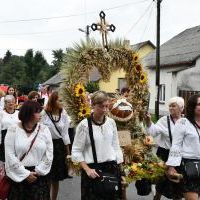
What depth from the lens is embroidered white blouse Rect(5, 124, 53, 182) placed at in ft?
16.4

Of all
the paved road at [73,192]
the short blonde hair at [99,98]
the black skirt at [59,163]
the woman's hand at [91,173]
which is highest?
the short blonde hair at [99,98]

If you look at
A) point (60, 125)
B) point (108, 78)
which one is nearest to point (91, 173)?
point (60, 125)

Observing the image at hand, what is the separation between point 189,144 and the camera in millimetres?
5348

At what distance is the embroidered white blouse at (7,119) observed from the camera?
791cm

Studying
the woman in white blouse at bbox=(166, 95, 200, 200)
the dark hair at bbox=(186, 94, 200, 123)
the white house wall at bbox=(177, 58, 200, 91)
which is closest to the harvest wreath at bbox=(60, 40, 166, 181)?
the woman in white blouse at bbox=(166, 95, 200, 200)

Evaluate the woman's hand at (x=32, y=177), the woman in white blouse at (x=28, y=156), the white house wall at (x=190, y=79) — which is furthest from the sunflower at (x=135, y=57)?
the white house wall at (x=190, y=79)

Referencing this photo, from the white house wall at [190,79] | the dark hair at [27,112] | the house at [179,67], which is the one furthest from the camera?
the house at [179,67]

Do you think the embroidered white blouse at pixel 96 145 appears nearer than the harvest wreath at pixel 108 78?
Yes

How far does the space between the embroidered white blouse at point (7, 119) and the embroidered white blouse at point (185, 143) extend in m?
3.34

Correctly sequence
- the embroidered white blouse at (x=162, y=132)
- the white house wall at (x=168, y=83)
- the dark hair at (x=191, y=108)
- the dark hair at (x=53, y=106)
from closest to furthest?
1. the dark hair at (x=191, y=108)
2. the embroidered white blouse at (x=162, y=132)
3. the dark hair at (x=53, y=106)
4. the white house wall at (x=168, y=83)

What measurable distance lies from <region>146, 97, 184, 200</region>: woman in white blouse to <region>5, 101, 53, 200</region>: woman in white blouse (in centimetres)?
196

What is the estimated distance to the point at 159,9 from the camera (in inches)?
938

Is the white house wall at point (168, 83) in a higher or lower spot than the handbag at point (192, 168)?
higher

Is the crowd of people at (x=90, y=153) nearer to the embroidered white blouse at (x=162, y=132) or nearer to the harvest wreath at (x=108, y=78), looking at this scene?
the embroidered white blouse at (x=162, y=132)
